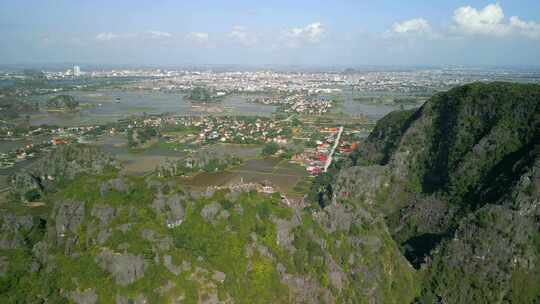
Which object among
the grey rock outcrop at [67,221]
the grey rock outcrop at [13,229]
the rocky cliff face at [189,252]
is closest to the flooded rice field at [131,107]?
the grey rock outcrop at [13,229]

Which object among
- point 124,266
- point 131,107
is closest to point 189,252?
point 124,266

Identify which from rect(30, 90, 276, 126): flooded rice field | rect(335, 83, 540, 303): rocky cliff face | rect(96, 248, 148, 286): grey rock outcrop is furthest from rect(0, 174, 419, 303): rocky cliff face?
rect(30, 90, 276, 126): flooded rice field

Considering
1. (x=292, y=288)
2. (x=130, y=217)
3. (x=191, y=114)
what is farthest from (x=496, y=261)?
(x=191, y=114)

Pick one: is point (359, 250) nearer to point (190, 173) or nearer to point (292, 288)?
point (292, 288)

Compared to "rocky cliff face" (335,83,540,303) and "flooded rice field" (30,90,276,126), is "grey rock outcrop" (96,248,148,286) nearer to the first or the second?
"rocky cliff face" (335,83,540,303)

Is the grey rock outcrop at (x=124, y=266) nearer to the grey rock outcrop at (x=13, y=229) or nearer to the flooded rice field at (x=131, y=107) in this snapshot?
the grey rock outcrop at (x=13, y=229)

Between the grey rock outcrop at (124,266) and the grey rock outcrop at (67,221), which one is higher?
the grey rock outcrop at (67,221)

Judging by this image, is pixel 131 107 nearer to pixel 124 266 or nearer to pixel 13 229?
pixel 13 229

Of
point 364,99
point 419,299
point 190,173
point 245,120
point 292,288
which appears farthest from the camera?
point 364,99

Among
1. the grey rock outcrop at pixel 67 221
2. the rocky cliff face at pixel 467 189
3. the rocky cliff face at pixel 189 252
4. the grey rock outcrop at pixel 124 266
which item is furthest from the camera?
the rocky cliff face at pixel 467 189

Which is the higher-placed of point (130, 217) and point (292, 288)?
point (130, 217)

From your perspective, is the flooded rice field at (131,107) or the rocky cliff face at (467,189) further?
the flooded rice field at (131,107)
